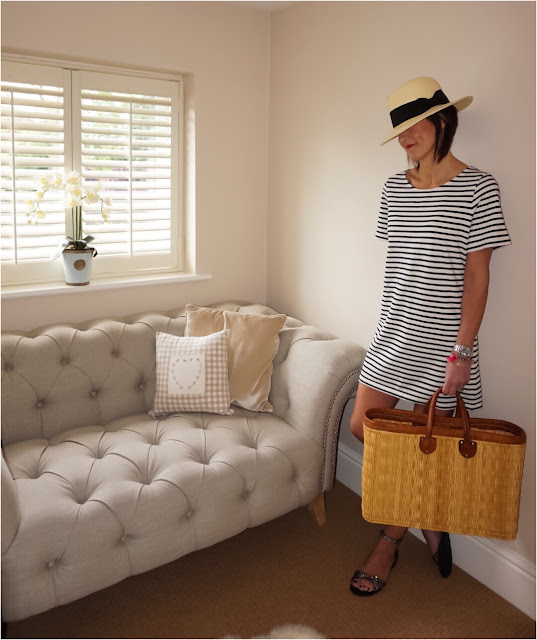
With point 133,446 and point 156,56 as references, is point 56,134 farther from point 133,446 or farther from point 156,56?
point 133,446

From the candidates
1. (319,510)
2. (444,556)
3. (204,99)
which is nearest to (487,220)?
(444,556)

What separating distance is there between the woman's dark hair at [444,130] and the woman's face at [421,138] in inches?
0.5

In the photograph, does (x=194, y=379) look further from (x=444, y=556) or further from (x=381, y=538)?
(x=444, y=556)

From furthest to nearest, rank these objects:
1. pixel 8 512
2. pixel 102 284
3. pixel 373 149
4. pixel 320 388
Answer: pixel 102 284 < pixel 373 149 < pixel 320 388 < pixel 8 512

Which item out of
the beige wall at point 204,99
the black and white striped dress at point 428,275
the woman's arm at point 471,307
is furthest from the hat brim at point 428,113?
the beige wall at point 204,99

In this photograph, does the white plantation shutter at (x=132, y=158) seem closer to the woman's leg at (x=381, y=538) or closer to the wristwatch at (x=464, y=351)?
the woman's leg at (x=381, y=538)

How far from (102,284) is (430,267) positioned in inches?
59.5

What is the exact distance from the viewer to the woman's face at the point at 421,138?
2.00 metres

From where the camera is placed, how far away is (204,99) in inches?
116

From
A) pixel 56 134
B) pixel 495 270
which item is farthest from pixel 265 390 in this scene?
pixel 56 134

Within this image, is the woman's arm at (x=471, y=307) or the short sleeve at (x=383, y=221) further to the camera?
the short sleeve at (x=383, y=221)

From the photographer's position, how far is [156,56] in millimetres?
2777

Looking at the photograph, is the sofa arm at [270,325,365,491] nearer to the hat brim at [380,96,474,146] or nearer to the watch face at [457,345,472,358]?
the watch face at [457,345,472,358]

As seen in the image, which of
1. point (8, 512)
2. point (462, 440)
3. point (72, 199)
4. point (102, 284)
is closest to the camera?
point (8, 512)
